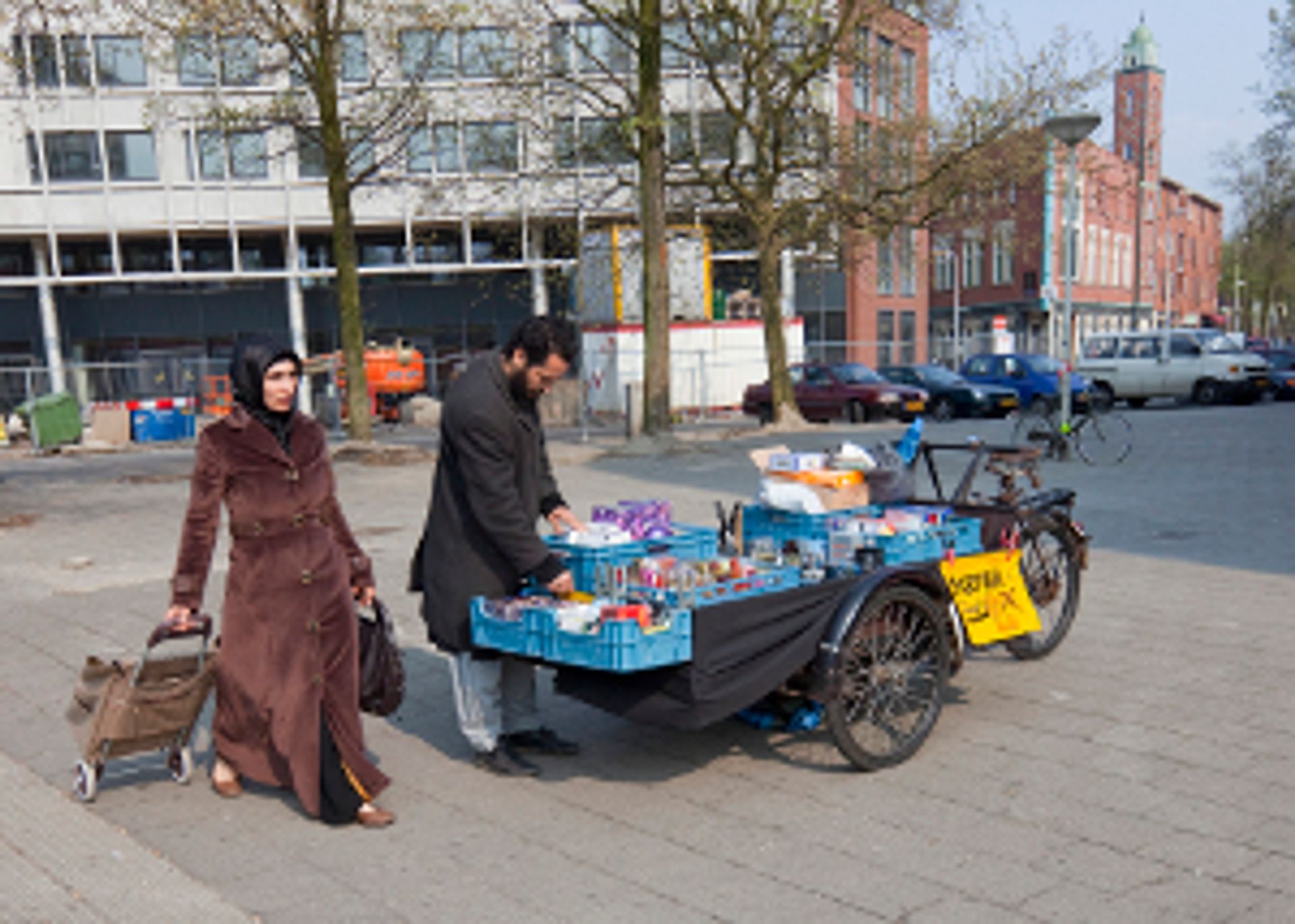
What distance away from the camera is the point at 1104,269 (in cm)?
6291

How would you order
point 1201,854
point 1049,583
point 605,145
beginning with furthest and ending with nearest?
point 605,145
point 1049,583
point 1201,854

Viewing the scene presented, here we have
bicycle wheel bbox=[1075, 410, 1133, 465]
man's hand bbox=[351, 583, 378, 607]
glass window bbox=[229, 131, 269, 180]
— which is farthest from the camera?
glass window bbox=[229, 131, 269, 180]

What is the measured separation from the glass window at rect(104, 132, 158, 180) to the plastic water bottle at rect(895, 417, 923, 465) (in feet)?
117

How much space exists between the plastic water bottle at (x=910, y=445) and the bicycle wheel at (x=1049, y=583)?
775mm

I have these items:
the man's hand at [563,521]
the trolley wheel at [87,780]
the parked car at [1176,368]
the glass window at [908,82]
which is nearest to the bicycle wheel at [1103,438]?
the glass window at [908,82]

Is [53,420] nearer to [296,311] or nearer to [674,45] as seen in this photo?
[296,311]

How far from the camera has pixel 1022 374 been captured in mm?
27047

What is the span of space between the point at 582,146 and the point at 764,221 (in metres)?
3.73

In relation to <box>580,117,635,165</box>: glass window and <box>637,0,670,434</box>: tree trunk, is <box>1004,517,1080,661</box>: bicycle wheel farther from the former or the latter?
<box>580,117,635,165</box>: glass window

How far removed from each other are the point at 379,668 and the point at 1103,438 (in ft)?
43.4

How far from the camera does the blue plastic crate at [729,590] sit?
13.4 ft

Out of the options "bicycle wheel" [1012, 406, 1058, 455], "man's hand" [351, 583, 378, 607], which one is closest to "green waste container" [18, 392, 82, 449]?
"bicycle wheel" [1012, 406, 1058, 455]

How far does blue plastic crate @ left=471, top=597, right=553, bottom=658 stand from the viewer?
13.7 ft

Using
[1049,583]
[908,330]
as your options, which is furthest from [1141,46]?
[1049,583]
